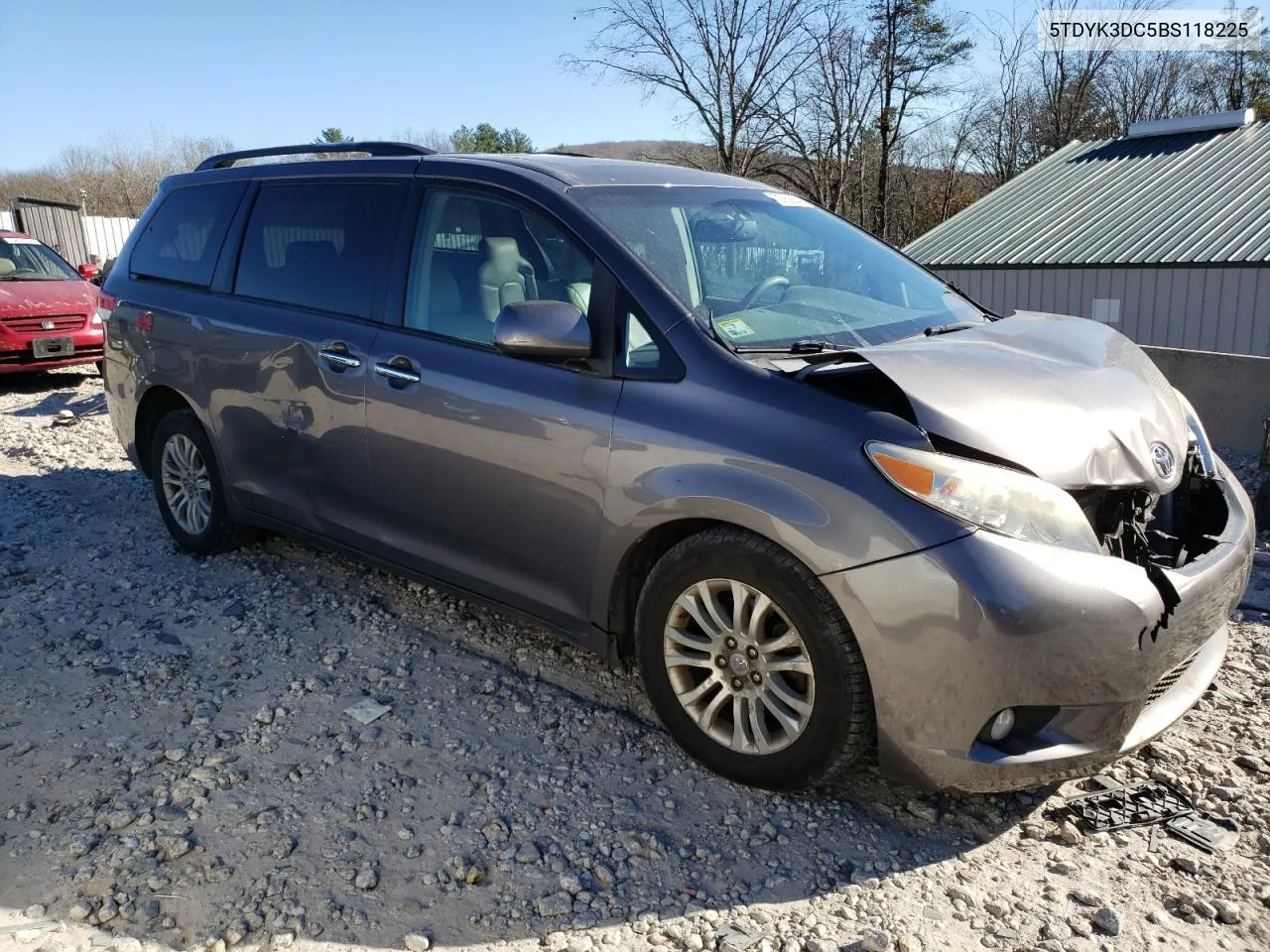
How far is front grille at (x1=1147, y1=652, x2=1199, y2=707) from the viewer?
2.72m

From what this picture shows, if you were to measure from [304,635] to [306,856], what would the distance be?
1.53 meters

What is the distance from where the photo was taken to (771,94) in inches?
1029

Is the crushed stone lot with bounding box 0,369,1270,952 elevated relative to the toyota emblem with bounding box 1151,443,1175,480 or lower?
lower

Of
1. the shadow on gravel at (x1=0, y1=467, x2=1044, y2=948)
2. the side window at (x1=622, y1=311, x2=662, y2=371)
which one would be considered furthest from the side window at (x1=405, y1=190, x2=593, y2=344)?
the shadow on gravel at (x1=0, y1=467, x2=1044, y2=948)

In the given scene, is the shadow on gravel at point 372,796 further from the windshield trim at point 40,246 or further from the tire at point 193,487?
the windshield trim at point 40,246

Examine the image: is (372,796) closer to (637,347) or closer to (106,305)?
(637,347)

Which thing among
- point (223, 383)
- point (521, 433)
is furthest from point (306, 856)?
point (223, 383)

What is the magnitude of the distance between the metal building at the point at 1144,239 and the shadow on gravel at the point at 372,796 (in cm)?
1219

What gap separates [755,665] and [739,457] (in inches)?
24.1

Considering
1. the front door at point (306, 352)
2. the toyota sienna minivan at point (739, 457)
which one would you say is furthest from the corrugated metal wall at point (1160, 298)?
the front door at point (306, 352)

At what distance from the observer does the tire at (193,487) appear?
4.73 metres

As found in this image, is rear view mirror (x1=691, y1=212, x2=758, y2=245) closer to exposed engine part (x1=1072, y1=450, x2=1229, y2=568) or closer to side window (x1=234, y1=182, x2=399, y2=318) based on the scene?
side window (x1=234, y1=182, x2=399, y2=318)

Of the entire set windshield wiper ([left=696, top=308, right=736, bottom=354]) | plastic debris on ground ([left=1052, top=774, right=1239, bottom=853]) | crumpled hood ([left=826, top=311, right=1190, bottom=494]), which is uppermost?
windshield wiper ([left=696, top=308, right=736, bottom=354])

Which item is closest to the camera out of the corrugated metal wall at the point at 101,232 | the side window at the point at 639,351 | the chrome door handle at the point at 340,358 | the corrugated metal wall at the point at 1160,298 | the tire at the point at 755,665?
the tire at the point at 755,665
